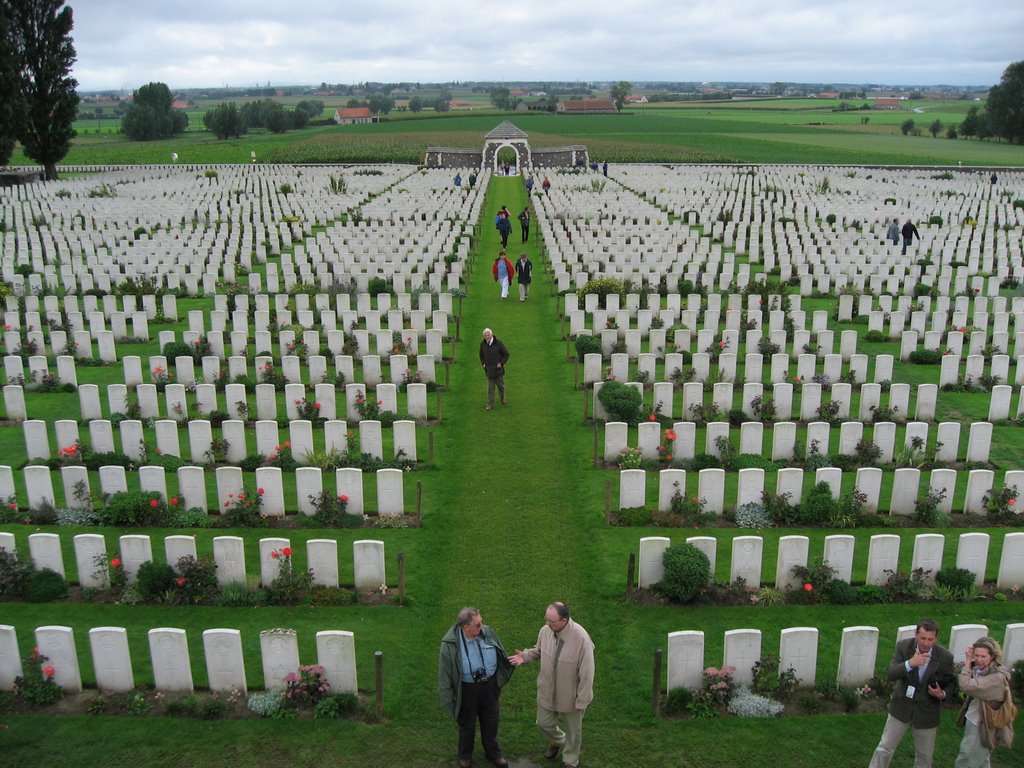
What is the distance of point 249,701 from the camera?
824 centimetres

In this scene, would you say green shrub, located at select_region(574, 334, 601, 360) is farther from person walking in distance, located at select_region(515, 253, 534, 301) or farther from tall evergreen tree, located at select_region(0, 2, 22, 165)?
tall evergreen tree, located at select_region(0, 2, 22, 165)

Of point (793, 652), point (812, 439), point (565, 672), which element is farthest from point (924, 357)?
point (565, 672)

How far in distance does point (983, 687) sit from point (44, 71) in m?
61.2

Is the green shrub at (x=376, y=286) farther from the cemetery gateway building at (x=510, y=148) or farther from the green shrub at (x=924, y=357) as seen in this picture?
the cemetery gateway building at (x=510, y=148)

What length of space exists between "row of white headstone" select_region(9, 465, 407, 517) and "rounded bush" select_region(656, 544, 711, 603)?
13.1 feet

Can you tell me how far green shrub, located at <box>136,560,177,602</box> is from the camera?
386 inches

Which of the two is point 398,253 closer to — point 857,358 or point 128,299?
point 128,299

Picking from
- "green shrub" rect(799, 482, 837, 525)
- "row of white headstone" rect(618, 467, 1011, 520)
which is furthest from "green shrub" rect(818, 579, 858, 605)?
"row of white headstone" rect(618, 467, 1011, 520)

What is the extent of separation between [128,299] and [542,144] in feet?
239

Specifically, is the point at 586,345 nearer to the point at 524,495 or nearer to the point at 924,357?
the point at 524,495

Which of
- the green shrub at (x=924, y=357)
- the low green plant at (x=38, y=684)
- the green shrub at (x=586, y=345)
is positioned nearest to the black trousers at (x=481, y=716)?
the low green plant at (x=38, y=684)

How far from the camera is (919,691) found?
6863 millimetres

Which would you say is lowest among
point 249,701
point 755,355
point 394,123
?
point 249,701

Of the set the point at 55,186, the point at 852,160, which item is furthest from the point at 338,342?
the point at 852,160
